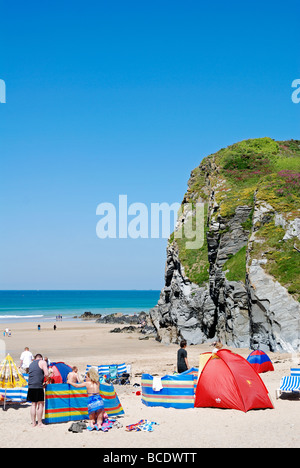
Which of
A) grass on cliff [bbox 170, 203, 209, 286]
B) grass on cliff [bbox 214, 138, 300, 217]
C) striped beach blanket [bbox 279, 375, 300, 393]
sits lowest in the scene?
striped beach blanket [bbox 279, 375, 300, 393]

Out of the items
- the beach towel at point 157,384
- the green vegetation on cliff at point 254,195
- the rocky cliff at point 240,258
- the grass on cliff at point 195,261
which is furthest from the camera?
the grass on cliff at point 195,261

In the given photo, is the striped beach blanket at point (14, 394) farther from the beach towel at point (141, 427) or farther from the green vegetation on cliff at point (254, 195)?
the green vegetation on cliff at point (254, 195)

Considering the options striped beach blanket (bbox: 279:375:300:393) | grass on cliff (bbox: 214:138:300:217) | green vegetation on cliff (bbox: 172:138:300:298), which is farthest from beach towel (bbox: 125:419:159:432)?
grass on cliff (bbox: 214:138:300:217)

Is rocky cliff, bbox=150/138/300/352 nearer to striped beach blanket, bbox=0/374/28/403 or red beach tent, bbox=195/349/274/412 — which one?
red beach tent, bbox=195/349/274/412

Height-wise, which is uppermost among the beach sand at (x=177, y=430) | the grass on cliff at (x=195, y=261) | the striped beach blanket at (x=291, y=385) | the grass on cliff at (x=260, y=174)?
the grass on cliff at (x=260, y=174)

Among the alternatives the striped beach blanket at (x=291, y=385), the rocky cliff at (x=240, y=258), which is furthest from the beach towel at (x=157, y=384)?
the rocky cliff at (x=240, y=258)

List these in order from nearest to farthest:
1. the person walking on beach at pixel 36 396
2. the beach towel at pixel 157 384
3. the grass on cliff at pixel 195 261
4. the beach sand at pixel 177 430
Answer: the beach sand at pixel 177 430 < the person walking on beach at pixel 36 396 < the beach towel at pixel 157 384 < the grass on cliff at pixel 195 261

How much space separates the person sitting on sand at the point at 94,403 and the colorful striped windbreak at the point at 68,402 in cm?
68

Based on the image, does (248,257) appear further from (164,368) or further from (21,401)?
(21,401)

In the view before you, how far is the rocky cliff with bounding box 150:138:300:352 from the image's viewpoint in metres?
29.6

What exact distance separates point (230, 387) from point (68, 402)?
5.15 metres

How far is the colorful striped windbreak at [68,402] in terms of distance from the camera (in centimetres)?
1277

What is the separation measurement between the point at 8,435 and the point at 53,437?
124cm

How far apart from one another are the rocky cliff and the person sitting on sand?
57.8 feet
